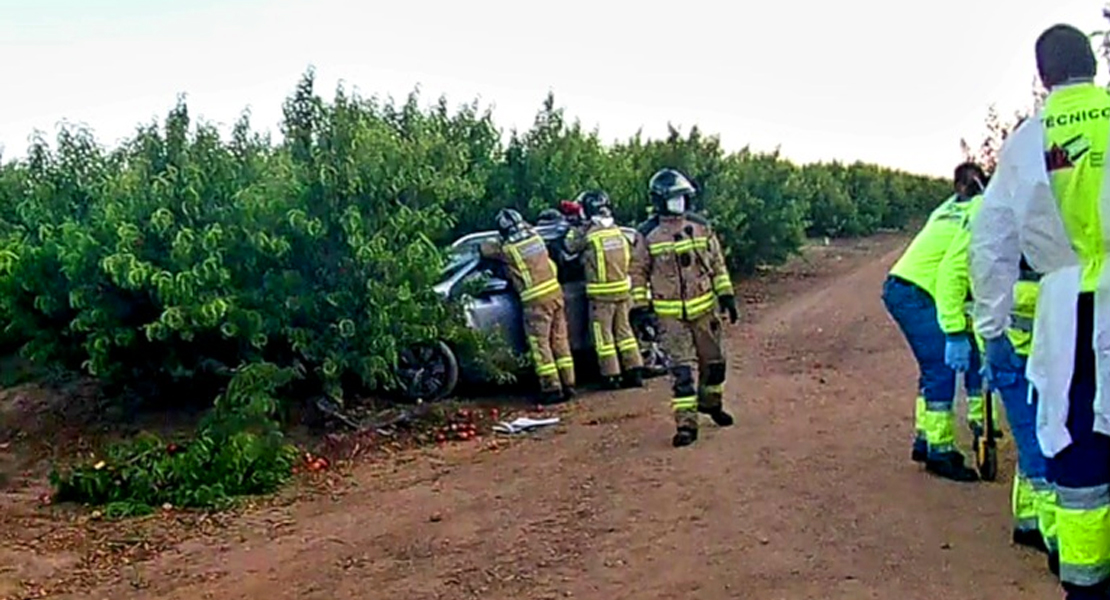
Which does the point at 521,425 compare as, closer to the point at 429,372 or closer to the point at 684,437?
the point at 429,372

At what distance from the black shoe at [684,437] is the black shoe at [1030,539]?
3462 mm

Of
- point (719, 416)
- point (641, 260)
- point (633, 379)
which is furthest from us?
point (633, 379)

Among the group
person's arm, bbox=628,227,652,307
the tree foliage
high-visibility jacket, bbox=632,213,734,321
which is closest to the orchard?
the tree foliage

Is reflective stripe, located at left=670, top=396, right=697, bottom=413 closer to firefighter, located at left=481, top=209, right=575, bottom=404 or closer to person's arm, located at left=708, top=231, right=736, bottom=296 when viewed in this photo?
person's arm, located at left=708, top=231, right=736, bottom=296

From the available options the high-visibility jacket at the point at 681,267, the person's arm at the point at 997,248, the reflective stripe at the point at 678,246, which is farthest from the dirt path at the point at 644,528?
the person's arm at the point at 997,248

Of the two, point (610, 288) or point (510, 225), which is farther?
point (610, 288)

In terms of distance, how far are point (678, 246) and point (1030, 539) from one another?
400cm

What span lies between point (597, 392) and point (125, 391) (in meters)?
4.45

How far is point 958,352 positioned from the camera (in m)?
6.98

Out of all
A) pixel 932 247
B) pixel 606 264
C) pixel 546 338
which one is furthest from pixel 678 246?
pixel 606 264

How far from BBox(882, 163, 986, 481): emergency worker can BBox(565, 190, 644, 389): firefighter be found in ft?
16.6

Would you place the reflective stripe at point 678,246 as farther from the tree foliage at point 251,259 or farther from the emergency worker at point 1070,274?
the emergency worker at point 1070,274

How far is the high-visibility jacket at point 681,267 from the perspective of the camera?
32.9 ft

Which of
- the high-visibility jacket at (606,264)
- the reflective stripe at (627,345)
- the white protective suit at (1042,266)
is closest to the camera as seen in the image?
the white protective suit at (1042,266)
